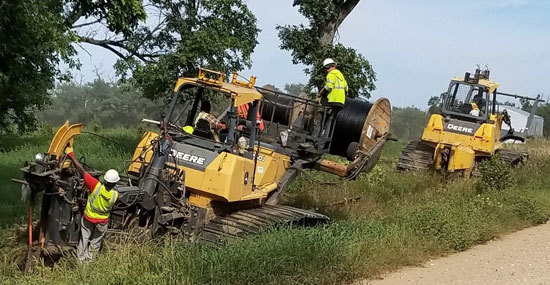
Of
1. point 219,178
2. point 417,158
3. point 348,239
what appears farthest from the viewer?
point 417,158

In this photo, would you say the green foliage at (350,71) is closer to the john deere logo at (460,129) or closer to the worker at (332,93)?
the john deere logo at (460,129)

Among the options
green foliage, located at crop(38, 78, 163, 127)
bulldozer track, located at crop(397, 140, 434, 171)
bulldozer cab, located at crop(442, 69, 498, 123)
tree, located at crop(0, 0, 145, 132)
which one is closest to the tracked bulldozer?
tree, located at crop(0, 0, 145, 132)

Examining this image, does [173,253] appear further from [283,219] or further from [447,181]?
[447,181]

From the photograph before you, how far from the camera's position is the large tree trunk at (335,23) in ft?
70.8

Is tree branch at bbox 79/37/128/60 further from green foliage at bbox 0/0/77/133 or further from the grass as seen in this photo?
green foliage at bbox 0/0/77/133

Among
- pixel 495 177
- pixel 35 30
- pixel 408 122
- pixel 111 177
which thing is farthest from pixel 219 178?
pixel 408 122

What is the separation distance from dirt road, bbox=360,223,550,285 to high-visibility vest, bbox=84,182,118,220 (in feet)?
10.6

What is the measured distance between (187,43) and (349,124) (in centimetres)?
788

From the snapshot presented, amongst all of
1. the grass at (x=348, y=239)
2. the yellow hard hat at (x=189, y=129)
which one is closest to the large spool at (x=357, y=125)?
the grass at (x=348, y=239)

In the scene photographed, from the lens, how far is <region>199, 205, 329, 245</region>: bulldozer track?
8.23 metres

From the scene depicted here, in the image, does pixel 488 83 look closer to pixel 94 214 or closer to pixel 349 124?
pixel 349 124

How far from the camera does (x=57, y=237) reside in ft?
23.8

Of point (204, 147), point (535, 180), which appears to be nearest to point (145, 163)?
point (204, 147)

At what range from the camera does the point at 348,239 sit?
9.09 metres
